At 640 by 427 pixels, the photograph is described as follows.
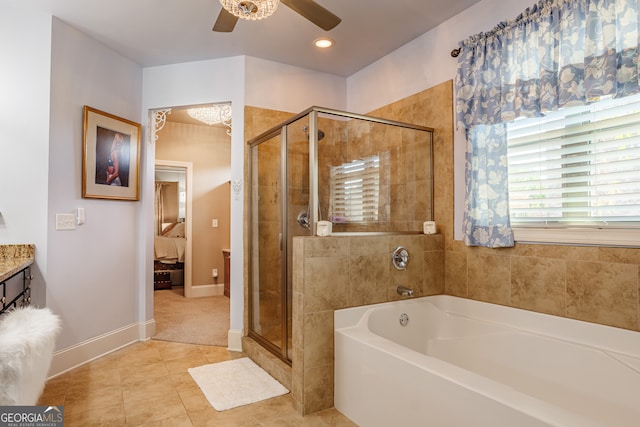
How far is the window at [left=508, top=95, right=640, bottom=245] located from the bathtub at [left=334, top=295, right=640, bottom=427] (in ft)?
1.92

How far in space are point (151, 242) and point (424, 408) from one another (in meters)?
2.93

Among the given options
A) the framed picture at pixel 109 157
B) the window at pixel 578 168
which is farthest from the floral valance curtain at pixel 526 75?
the framed picture at pixel 109 157

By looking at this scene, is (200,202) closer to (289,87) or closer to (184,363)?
(289,87)

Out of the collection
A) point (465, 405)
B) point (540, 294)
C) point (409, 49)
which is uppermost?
point (409, 49)

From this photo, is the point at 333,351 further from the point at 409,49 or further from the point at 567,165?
the point at 409,49

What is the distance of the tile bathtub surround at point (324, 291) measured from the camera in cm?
213

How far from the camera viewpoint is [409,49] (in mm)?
3143

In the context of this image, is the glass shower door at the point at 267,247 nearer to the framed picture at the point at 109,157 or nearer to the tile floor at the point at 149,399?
the tile floor at the point at 149,399

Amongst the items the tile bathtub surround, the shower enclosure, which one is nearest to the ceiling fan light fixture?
the shower enclosure

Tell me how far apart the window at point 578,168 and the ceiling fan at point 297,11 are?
1331 mm

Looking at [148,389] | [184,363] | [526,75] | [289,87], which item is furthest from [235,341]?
[526,75]

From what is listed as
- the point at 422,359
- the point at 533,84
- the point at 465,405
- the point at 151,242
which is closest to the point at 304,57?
the point at 533,84

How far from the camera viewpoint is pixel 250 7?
182 centimetres
